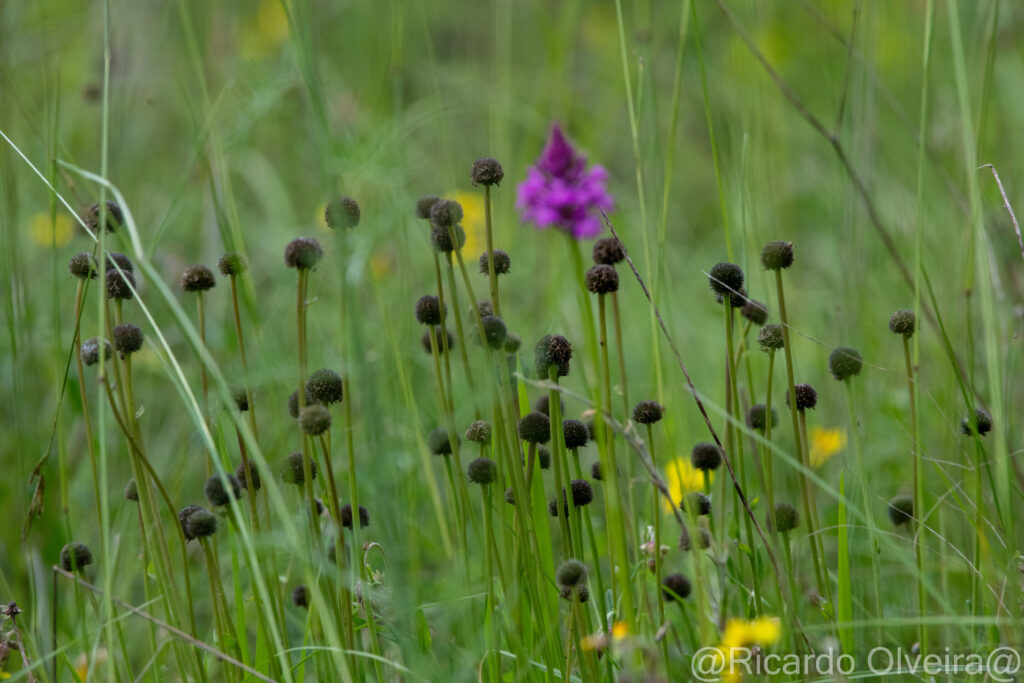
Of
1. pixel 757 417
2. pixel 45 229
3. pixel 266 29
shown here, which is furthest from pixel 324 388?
pixel 266 29

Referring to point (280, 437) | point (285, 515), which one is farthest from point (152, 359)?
point (285, 515)

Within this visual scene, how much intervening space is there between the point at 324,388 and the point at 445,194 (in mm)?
716

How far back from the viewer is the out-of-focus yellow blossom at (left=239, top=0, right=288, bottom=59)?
11.8 ft

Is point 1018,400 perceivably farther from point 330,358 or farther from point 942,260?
point 330,358

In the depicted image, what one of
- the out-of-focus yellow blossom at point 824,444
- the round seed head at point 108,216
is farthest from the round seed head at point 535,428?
the out-of-focus yellow blossom at point 824,444

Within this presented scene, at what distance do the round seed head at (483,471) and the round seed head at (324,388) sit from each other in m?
0.16

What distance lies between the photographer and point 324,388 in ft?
3.27

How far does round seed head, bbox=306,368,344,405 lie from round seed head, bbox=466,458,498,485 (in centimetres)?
16

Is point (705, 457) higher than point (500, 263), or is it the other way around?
point (500, 263)

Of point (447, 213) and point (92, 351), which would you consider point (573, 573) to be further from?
point (92, 351)

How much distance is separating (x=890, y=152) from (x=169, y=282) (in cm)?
198

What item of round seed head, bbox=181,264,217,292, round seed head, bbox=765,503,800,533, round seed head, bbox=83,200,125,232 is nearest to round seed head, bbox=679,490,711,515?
round seed head, bbox=765,503,800,533

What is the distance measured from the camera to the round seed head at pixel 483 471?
0.98m

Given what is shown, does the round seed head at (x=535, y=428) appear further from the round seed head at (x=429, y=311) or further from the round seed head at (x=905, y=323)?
the round seed head at (x=905, y=323)
